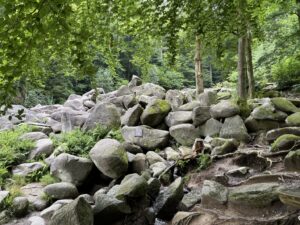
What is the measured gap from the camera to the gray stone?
7.31 meters

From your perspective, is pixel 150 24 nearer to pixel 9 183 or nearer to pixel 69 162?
pixel 69 162

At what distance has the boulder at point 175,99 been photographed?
38.6ft

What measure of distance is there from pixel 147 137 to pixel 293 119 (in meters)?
3.99

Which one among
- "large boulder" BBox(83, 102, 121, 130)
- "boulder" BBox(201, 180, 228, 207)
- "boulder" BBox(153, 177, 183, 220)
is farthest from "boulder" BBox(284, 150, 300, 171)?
"large boulder" BBox(83, 102, 121, 130)

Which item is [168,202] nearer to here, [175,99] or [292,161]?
[292,161]

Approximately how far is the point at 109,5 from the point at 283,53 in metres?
9.69

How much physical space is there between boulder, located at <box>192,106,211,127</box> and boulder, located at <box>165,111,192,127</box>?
35 centimetres

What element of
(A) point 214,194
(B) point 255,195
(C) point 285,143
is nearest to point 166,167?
(A) point 214,194

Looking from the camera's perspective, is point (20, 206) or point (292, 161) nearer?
point (292, 161)

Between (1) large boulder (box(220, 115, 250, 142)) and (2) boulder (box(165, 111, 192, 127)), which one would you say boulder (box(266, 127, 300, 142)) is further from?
(2) boulder (box(165, 111, 192, 127))

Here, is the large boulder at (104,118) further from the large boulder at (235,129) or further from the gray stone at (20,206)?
the gray stone at (20,206)

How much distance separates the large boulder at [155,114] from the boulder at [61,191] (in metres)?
3.71

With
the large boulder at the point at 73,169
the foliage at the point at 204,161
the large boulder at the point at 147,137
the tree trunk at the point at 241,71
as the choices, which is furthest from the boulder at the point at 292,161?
the large boulder at the point at 73,169

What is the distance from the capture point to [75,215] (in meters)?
5.69
